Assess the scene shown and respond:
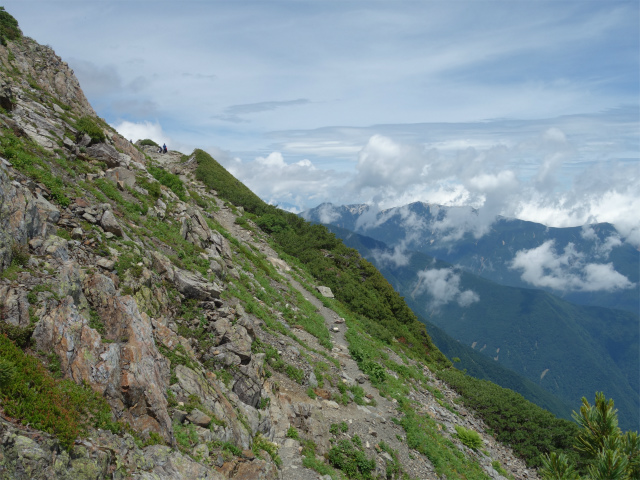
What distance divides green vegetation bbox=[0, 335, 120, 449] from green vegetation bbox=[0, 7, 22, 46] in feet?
129

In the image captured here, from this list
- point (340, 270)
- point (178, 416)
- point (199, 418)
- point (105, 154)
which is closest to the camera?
point (178, 416)

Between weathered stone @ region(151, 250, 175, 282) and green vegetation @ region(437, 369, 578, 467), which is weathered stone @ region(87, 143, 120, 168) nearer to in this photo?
weathered stone @ region(151, 250, 175, 282)

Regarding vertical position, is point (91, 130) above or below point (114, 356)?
above

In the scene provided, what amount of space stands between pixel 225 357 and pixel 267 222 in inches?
1275

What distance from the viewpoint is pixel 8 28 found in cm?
3341

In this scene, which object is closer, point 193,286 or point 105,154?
point 193,286

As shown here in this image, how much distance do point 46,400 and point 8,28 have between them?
44.5m

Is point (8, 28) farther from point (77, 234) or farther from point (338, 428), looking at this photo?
point (338, 428)

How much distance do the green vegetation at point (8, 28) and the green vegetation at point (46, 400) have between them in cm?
3928

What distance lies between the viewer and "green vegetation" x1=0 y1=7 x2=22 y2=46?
105 ft

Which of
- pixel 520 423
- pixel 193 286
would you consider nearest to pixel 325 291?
pixel 520 423

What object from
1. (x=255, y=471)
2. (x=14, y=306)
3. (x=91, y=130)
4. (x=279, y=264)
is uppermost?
(x=91, y=130)

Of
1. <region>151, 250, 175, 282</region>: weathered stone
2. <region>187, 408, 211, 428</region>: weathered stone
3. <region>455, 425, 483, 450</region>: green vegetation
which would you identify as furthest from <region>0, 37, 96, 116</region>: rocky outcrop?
<region>455, 425, 483, 450</region>: green vegetation

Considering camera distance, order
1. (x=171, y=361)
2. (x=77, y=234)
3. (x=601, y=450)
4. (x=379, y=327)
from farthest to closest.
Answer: (x=379, y=327)
(x=77, y=234)
(x=171, y=361)
(x=601, y=450)
